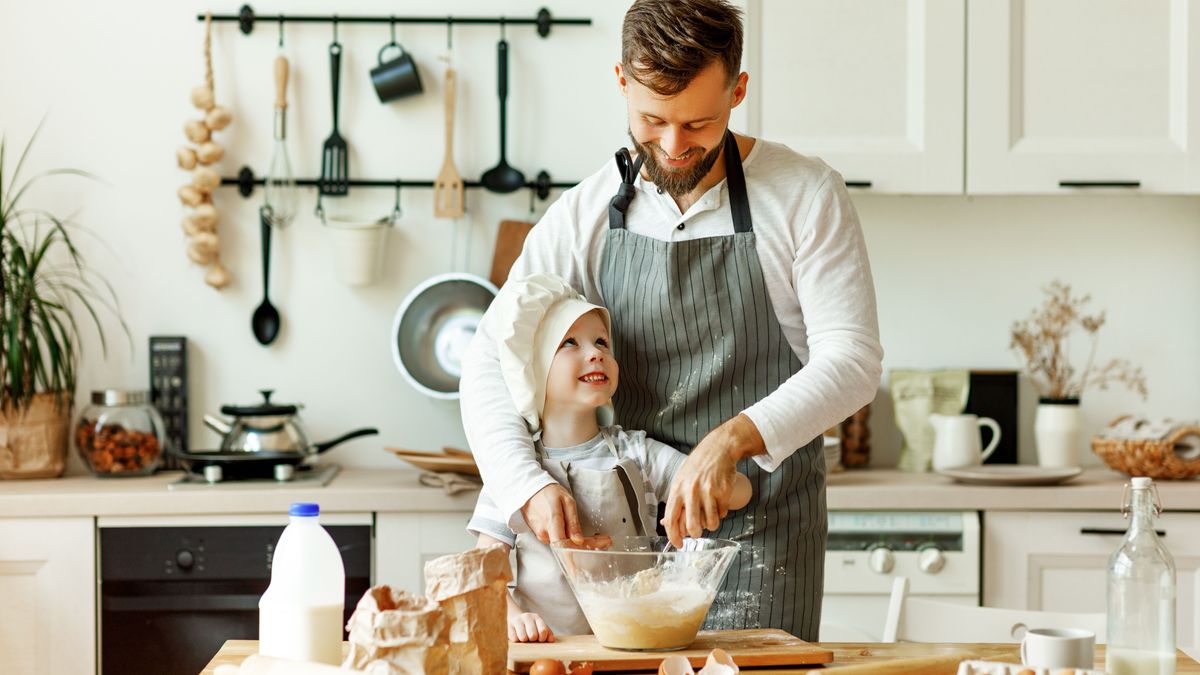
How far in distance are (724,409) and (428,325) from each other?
4.58 feet

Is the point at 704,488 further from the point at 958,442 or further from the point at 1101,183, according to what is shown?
the point at 1101,183

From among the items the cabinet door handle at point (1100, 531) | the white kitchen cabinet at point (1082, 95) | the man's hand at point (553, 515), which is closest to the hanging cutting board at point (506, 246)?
the white kitchen cabinet at point (1082, 95)

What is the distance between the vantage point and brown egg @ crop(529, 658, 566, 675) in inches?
49.5

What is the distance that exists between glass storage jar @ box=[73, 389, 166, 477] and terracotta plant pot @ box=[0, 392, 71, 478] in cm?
5

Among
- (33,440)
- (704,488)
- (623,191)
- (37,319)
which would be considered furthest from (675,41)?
(37,319)

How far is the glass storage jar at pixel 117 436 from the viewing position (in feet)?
9.48

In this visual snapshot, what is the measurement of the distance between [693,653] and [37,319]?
2351mm

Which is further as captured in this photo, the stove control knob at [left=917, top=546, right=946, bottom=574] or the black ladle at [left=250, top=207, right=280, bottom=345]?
the black ladle at [left=250, top=207, right=280, bottom=345]

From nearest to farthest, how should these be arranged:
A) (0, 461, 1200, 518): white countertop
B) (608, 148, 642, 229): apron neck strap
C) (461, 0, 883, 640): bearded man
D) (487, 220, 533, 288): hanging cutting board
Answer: (461, 0, 883, 640): bearded man → (608, 148, 642, 229): apron neck strap → (0, 461, 1200, 518): white countertop → (487, 220, 533, 288): hanging cutting board

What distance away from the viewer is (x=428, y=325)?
308cm

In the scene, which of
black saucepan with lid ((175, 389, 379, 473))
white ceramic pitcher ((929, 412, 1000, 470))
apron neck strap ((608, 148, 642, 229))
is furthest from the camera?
white ceramic pitcher ((929, 412, 1000, 470))

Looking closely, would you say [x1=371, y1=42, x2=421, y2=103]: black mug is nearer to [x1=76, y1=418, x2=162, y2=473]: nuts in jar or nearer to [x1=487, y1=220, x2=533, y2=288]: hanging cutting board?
[x1=487, y1=220, x2=533, y2=288]: hanging cutting board

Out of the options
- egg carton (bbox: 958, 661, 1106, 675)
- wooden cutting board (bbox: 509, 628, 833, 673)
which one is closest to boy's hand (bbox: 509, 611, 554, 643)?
wooden cutting board (bbox: 509, 628, 833, 673)

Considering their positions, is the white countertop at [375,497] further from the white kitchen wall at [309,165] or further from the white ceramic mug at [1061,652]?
the white ceramic mug at [1061,652]
